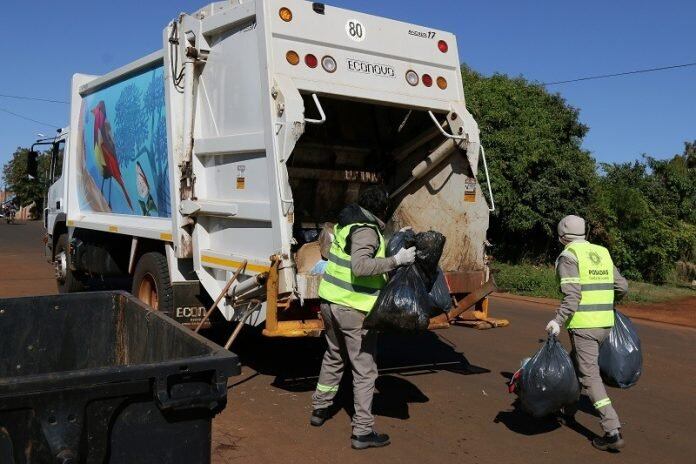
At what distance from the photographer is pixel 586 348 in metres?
4.63

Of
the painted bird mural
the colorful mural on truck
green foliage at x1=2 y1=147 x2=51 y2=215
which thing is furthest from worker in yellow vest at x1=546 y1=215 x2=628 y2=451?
green foliage at x1=2 y1=147 x2=51 y2=215

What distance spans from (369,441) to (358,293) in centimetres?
89

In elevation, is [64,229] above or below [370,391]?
above

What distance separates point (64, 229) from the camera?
33.4ft

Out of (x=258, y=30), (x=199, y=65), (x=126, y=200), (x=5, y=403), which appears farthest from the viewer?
(x=126, y=200)

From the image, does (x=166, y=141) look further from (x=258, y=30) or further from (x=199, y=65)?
(x=258, y=30)

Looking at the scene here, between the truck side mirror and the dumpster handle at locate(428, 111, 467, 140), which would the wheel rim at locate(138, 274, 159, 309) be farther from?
the truck side mirror

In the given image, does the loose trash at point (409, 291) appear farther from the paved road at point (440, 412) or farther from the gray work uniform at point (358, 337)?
the paved road at point (440, 412)

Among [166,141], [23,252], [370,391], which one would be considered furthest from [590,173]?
[23,252]

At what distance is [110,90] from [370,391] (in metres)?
5.11

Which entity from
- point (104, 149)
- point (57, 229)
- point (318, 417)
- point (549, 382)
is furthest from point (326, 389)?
point (57, 229)

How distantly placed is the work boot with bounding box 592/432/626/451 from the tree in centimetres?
1082

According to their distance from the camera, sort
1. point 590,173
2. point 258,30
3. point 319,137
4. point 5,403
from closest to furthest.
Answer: point 5,403, point 258,30, point 319,137, point 590,173

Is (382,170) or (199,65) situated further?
(382,170)
